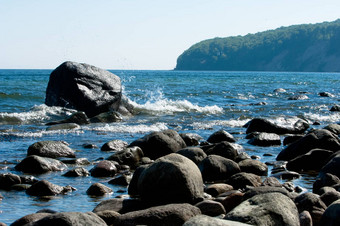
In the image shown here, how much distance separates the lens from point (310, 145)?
34.8ft

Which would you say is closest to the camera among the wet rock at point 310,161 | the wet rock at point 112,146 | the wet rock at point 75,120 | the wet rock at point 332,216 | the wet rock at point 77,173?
the wet rock at point 332,216

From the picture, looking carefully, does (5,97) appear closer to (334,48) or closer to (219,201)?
(219,201)

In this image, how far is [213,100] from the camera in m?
27.4

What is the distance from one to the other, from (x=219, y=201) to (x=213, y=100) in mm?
21235

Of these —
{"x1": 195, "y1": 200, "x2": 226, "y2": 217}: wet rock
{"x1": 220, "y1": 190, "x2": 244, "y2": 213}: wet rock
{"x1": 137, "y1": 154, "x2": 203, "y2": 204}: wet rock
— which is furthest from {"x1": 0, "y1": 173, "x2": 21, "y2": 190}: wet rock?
{"x1": 220, "y1": 190, "x2": 244, "y2": 213}: wet rock

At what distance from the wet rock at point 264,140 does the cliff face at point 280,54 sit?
142430 millimetres

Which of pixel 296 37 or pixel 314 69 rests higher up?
pixel 296 37

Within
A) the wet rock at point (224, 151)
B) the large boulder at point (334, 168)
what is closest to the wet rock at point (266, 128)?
the wet rock at point (224, 151)

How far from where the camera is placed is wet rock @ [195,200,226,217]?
19.0ft

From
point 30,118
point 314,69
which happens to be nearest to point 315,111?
point 30,118

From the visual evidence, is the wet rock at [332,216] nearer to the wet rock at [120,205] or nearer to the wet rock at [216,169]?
the wet rock at [120,205]

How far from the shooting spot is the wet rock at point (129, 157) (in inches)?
373

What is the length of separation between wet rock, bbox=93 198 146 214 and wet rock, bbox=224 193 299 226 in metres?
1.81

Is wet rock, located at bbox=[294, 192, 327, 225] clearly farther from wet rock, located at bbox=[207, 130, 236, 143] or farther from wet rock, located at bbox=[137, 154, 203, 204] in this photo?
wet rock, located at bbox=[207, 130, 236, 143]
